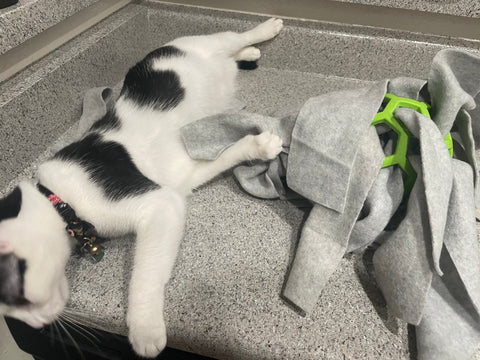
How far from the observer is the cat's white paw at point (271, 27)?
1.21 metres

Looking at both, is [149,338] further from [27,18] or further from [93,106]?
[27,18]

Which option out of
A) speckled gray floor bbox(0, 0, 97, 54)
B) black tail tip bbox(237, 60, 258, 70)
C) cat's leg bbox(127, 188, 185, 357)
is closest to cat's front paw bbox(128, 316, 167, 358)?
cat's leg bbox(127, 188, 185, 357)

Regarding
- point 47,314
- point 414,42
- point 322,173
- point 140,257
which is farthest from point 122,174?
point 414,42

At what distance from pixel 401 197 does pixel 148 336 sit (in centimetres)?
56

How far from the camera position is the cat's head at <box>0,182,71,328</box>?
594 mm

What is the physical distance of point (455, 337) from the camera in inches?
22.0

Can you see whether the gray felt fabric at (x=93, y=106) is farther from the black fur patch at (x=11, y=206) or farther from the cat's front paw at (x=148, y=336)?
the cat's front paw at (x=148, y=336)

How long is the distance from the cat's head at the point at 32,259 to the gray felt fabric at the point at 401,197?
1.50 ft

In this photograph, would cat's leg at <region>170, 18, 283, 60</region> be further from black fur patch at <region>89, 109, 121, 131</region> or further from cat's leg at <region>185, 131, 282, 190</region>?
cat's leg at <region>185, 131, 282, 190</region>

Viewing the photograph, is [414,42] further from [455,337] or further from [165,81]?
[455,337]

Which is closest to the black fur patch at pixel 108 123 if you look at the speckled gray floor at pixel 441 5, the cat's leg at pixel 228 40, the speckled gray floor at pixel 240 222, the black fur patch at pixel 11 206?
the speckled gray floor at pixel 240 222

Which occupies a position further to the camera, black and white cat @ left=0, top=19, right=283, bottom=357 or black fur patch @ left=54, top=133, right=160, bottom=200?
black fur patch @ left=54, top=133, right=160, bottom=200

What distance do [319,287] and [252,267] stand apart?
16cm

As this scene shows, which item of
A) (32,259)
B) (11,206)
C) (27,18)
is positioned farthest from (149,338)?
(27,18)
